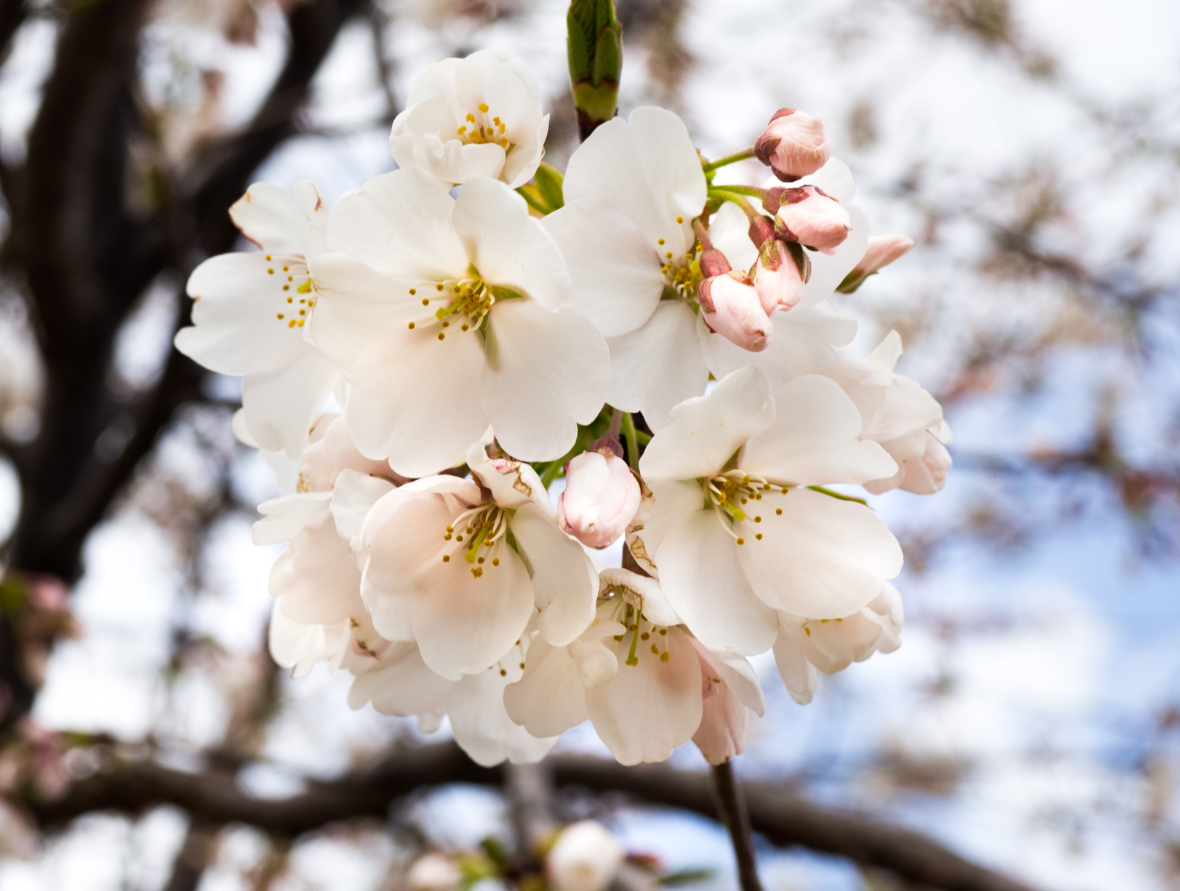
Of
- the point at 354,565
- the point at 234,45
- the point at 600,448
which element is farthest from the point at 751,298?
the point at 234,45

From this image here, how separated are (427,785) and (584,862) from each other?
4.70 feet

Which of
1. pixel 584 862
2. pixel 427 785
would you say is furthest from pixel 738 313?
pixel 427 785

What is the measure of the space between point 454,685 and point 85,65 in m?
2.36

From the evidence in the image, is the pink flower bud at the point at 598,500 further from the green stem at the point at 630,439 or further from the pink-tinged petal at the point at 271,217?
the pink-tinged petal at the point at 271,217

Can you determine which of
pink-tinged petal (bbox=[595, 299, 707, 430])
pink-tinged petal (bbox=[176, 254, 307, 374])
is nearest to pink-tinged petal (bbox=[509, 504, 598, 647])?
pink-tinged petal (bbox=[595, 299, 707, 430])

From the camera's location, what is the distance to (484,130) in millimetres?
698

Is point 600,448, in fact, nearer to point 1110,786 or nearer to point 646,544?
point 646,544

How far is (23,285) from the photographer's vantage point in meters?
3.44

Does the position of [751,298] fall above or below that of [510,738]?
above

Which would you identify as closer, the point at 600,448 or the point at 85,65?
the point at 600,448

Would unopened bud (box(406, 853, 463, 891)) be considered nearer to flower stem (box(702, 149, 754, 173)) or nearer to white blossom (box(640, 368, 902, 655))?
white blossom (box(640, 368, 902, 655))

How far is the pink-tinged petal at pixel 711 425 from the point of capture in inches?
22.9

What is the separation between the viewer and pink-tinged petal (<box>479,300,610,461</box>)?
23.9 inches

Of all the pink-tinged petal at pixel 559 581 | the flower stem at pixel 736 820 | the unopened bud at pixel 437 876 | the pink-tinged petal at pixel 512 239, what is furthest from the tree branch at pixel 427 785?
the pink-tinged petal at pixel 512 239
